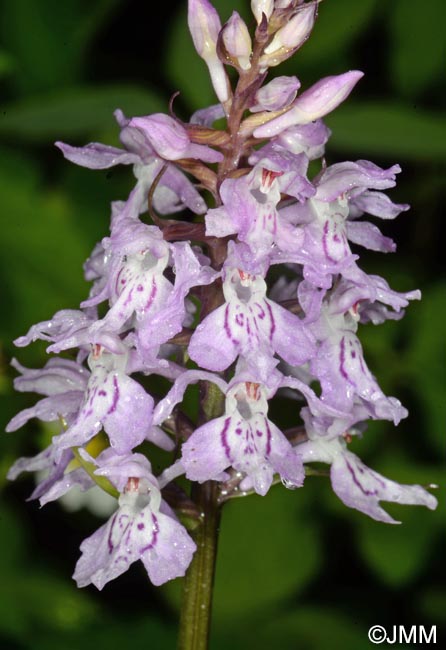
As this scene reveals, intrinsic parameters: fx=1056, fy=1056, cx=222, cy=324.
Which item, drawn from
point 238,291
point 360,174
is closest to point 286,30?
point 360,174

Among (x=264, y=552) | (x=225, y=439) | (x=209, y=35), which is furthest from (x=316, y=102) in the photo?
(x=264, y=552)

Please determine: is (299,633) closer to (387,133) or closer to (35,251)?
(35,251)

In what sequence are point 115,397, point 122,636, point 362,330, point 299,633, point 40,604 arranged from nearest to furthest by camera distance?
point 115,397 → point 122,636 → point 299,633 → point 40,604 → point 362,330

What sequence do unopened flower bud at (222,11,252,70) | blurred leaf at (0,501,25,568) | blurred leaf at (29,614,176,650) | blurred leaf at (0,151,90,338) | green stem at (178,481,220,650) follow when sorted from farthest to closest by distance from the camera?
1. blurred leaf at (0,151,90,338)
2. blurred leaf at (0,501,25,568)
3. blurred leaf at (29,614,176,650)
4. green stem at (178,481,220,650)
5. unopened flower bud at (222,11,252,70)

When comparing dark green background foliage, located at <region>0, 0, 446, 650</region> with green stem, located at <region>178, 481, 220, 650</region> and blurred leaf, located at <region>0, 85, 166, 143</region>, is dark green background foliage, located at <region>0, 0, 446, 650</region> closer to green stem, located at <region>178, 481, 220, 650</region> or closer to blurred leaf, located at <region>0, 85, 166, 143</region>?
blurred leaf, located at <region>0, 85, 166, 143</region>

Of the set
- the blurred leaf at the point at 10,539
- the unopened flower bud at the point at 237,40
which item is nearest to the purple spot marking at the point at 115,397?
the unopened flower bud at the point at 237,40

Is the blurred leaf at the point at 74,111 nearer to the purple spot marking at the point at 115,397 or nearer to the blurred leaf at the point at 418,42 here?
the blurred leaf at the point at 418,42

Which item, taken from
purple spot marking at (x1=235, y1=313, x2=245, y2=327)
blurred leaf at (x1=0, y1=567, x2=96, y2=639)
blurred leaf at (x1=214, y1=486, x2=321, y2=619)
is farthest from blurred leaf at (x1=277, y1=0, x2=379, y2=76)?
purple spot marking at (x1=235, y1=313, x2=245, y2=327)
